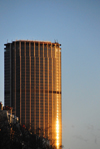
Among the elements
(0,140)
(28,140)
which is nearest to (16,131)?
(28,140)

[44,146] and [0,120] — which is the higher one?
[0,120]

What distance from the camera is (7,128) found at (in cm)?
14875

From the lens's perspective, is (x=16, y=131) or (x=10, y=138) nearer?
(x=10, y=138)

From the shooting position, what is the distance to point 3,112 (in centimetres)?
17712

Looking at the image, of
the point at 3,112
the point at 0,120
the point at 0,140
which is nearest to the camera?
the point at 0,140

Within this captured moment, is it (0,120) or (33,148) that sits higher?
(0,120)

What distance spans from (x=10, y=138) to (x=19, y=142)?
485 centimetres

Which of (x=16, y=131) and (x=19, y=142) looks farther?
(x=16, y=131)

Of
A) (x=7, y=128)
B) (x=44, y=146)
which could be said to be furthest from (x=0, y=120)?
(x=44, y=146)

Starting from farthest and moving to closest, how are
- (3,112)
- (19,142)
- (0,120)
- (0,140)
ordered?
1. (3,112)
2. (0,120)
3. (19,142)
4. (0,140)

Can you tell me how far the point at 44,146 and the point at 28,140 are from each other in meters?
6.94

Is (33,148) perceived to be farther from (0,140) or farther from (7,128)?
(0,140)

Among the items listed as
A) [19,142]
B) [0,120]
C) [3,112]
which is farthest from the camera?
[3,112]

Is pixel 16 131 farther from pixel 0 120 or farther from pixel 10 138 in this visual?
pixel 10 138
